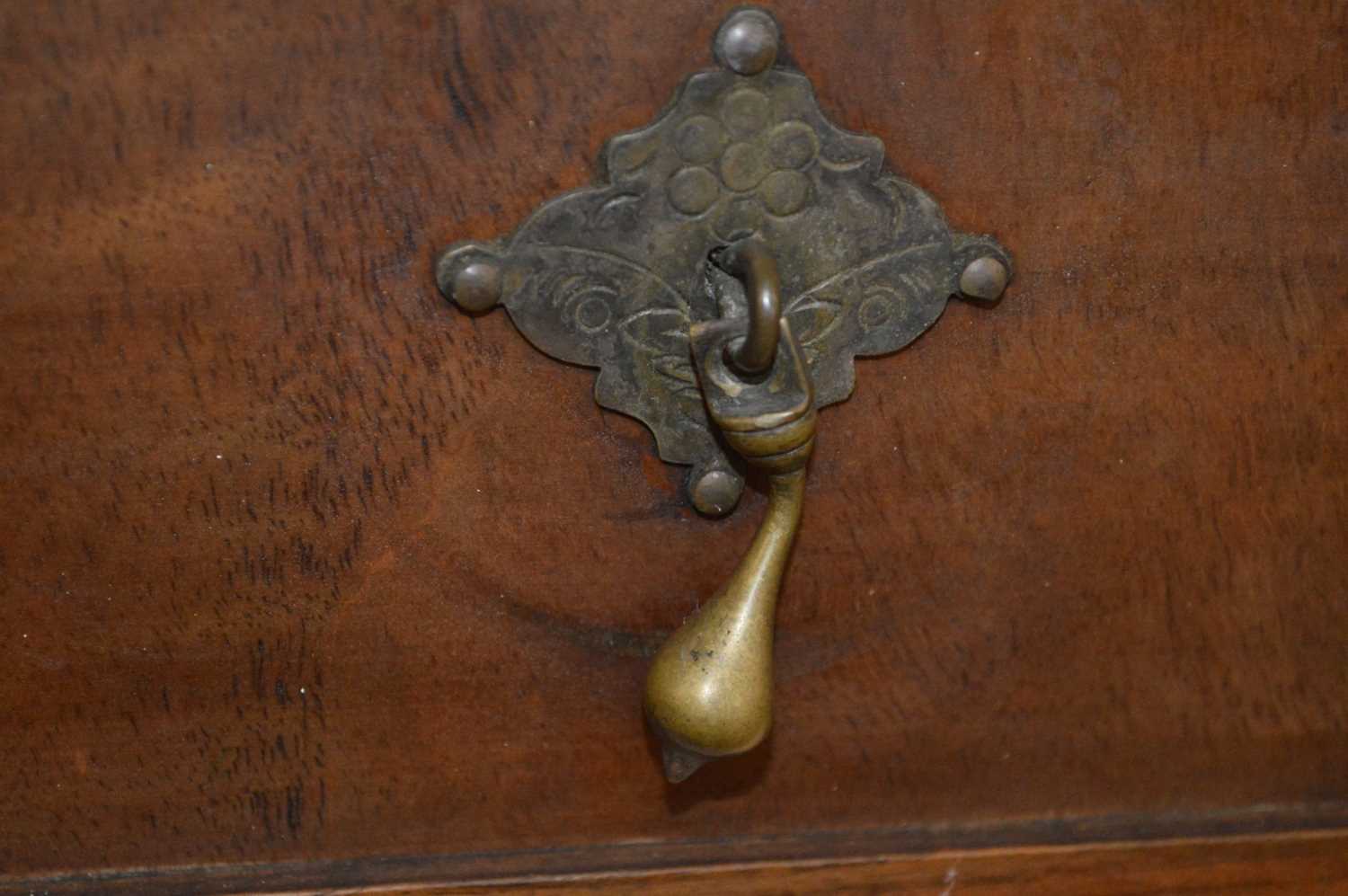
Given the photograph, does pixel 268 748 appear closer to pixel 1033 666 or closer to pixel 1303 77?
pixel 1033 666

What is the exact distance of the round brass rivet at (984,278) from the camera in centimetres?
49

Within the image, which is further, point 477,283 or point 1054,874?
point 1054,874

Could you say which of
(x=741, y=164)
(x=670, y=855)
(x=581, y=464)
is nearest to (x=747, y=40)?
(x=741, y=164)

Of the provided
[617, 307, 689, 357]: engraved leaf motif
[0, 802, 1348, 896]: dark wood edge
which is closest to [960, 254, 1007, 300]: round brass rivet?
[617, 307, 689, 357]: engraved leaf motif

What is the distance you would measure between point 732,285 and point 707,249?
2 cm

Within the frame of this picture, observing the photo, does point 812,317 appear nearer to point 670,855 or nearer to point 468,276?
point 468,276

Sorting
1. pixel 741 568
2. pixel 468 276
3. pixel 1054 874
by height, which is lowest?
pixel 1054 874

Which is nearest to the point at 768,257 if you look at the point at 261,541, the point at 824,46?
the point at 824,46

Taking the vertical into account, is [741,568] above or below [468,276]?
below

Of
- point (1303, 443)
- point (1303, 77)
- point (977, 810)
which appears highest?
point (1303, 77)

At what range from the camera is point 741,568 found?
1.64 feet

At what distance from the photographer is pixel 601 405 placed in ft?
1.63

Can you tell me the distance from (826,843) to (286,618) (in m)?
0.25

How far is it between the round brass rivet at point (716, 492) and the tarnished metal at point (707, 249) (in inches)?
0.5
